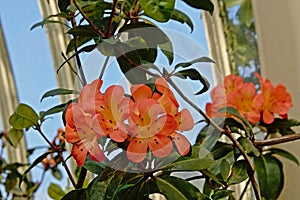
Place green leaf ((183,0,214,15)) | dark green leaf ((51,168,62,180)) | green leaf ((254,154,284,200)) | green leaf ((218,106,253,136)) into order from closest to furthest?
green leaf ((183,0,214,15)), green leaf ((218,106,253,136)), green leaf ((254,154,284,200)), dark green leaf ((51,168,62,180))

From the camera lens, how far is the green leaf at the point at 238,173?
3.22ft

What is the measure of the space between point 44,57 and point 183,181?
1.30 metres

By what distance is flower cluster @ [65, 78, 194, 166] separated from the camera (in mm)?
796

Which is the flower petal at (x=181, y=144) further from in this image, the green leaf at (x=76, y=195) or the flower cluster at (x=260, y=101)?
the flower cluster at (x=260, y=101)

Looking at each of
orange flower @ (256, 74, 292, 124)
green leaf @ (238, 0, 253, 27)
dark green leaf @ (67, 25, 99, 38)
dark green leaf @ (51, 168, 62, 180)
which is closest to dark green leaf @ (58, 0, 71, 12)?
dark green leaf @ (67, 25, 99, 38)

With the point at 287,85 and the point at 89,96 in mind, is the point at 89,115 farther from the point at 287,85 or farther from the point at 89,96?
the point at 287,85

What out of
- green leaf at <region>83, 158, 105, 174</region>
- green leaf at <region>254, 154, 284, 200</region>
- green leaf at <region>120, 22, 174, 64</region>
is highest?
green leaf at <region>120, 22, 174, 64</region>

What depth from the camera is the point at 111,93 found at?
815 mm

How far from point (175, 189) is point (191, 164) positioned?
4 centimetres

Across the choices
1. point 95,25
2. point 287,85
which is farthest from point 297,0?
point 95,25

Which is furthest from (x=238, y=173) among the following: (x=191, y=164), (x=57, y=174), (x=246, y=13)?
(x=57, y=174)

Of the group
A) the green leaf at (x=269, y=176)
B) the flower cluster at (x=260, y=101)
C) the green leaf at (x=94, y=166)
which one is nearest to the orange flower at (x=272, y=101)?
the flower cluster at (x=260, y=101)

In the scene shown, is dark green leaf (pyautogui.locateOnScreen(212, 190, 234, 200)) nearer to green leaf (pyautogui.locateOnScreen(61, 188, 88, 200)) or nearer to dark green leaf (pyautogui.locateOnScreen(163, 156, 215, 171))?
dark green leaf (pyautogui.locateOnScreen(163, 156, 215, 171))

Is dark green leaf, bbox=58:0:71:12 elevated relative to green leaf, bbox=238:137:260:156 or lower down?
elevated
